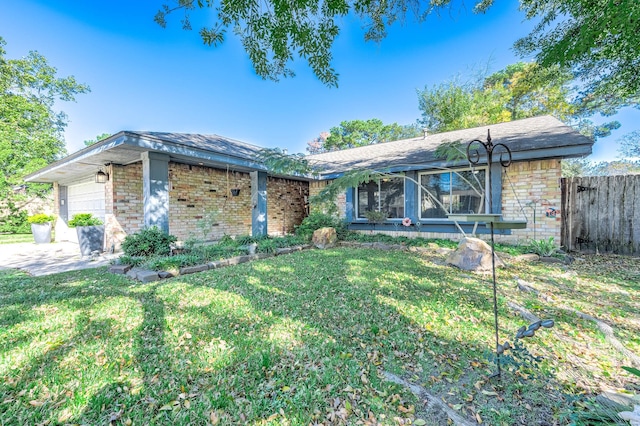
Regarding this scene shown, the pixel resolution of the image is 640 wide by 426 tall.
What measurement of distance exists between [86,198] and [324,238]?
8.91 m

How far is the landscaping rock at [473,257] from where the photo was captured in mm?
4746

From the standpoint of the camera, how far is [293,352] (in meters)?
2.25

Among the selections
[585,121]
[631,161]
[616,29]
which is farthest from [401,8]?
[631,161]

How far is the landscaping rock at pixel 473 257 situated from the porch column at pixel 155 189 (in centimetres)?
647

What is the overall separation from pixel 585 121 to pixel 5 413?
26.4m

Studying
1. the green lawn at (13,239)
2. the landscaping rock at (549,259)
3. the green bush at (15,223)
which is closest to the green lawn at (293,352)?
the landscaping rock at (549,259)

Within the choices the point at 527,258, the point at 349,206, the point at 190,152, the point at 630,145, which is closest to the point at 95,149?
the point at 190,152

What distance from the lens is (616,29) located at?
11.2 ft

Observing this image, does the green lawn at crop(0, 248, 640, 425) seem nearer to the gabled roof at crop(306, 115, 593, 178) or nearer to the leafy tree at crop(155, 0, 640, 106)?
the gabled roof at crop(306, 115, 593, 178)

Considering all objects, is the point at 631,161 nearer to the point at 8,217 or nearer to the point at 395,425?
the point at 395,425

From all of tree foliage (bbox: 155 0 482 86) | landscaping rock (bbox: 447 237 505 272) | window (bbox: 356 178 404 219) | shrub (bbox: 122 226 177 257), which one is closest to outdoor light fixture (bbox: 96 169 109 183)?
shrub (bbox: 122 226 177 257)

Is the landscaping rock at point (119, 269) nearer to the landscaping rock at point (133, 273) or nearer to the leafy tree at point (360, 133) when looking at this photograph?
the landscaping rock at point (133, 273)

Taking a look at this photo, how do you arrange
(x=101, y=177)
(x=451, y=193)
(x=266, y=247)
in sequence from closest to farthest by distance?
(x=266, y=247), (x=101, y=177), (x=451, y=193)

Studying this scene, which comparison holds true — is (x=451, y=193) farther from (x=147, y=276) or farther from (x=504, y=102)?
(x=504, y=102)
